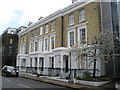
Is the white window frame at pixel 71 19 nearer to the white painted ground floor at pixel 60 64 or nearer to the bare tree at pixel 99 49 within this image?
the white painted ground floor at pixel 60 64

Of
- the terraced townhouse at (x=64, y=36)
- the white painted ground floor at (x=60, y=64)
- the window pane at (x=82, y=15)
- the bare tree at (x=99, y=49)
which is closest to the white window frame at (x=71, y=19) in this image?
the terraced townhouse at (x=64, y=36)

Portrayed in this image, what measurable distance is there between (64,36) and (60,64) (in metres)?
4.13

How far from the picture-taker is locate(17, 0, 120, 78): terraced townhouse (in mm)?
17844

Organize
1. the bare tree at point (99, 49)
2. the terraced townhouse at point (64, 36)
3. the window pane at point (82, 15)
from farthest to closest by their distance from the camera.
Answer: the window pane at point (82, 15), the terraced townhouse at point (64, 36), the bare tree at point (99, 49)

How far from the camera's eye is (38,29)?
1148 inches

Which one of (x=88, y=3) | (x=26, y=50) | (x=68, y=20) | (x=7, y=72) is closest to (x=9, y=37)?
(x=26, y=50)

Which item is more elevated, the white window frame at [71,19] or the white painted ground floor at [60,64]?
the white window frame at [71,19]

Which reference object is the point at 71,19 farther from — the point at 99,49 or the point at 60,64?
the point at 99,49

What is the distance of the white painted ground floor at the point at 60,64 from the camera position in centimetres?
1705

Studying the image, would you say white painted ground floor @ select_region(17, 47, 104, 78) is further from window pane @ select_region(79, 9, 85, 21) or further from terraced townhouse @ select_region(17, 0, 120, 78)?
window pane @ select_region(79, 9, 85, 21)

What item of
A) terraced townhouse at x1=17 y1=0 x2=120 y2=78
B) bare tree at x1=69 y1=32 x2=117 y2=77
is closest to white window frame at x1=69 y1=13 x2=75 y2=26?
terraced townhouse at x1=17 y1=0 x2=120 y2=78

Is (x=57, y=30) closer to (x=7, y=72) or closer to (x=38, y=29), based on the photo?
(x=38, y=29)

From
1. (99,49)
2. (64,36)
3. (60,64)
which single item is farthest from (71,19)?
(99,49)

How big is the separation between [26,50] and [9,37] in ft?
56.6
